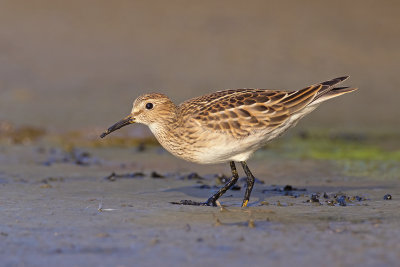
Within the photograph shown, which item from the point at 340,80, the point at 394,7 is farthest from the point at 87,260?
the point at 394,7

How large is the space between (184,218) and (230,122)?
1.58 m

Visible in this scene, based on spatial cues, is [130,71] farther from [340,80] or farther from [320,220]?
[320,220]

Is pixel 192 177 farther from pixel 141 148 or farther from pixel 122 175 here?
pixel 141 148

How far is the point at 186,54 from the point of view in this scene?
18938 millimetres

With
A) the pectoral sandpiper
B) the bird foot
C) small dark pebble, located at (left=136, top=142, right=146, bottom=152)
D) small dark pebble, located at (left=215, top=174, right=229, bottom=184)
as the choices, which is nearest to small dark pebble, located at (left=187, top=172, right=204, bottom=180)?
small dark pebble, located at (left=215, top=174, right=229, bottom=184)

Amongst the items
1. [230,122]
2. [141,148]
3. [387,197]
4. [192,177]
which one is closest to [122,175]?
[192,177]

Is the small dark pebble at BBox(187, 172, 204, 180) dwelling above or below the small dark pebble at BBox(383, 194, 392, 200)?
above

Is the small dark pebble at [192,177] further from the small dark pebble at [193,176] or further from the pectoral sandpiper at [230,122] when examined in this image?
the pectoral sandpiper at [230,122]

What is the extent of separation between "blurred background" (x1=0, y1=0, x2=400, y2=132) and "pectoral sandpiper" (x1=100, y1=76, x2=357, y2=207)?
6.29 m

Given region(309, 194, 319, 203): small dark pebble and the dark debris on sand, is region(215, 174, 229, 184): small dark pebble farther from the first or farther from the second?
the dark debris on sand

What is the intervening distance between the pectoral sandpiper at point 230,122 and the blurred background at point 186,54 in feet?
20.6

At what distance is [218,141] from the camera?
→ 8406mm

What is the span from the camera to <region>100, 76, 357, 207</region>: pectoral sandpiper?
843 cm

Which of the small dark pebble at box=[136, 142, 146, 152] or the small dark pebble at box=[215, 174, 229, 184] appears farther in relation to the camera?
the small dark pebble at box=[136, 142, 146, 152]
